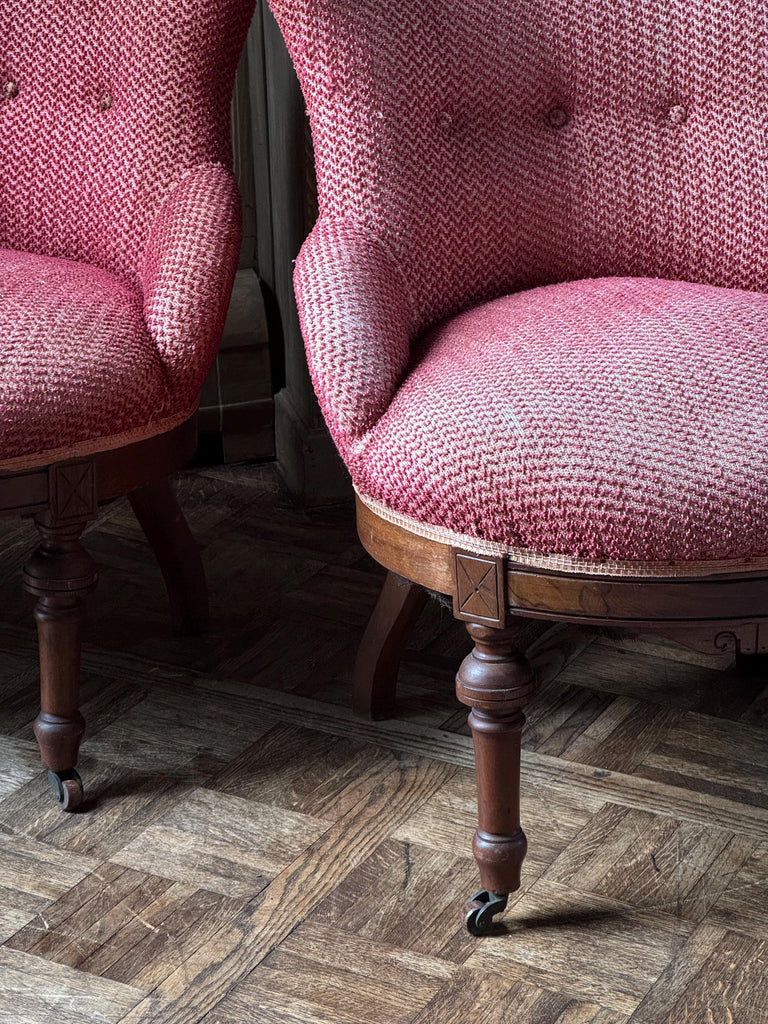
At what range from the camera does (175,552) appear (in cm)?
164

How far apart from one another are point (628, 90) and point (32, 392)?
2.38ft

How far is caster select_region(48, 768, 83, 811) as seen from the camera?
4.46ft

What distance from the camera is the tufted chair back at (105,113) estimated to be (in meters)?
1.44

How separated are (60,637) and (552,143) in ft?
2.43

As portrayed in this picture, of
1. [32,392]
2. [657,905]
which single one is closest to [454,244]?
[32,392]

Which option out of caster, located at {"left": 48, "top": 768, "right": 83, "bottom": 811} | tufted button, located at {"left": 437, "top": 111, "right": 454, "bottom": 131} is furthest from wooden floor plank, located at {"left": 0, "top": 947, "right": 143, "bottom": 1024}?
tufted button, located at {"left": 437, "top": 111, "right": 454, "bottom": 131}

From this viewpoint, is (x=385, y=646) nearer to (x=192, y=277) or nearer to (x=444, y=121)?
(x=192, y=277)

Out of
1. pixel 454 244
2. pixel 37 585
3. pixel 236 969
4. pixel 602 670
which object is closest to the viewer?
pixel 236 969

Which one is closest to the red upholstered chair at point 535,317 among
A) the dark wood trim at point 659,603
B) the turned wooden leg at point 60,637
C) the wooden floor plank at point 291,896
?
the dark wood trim at point 659,603

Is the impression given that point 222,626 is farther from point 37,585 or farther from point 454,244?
point 454,244

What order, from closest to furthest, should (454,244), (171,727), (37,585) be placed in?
(37,585), (454,244), (171,727)

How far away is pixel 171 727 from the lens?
1.52 metres

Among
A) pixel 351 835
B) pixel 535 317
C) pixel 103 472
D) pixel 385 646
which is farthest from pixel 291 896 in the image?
pixel 535 317

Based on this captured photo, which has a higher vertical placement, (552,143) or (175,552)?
(552,143)
